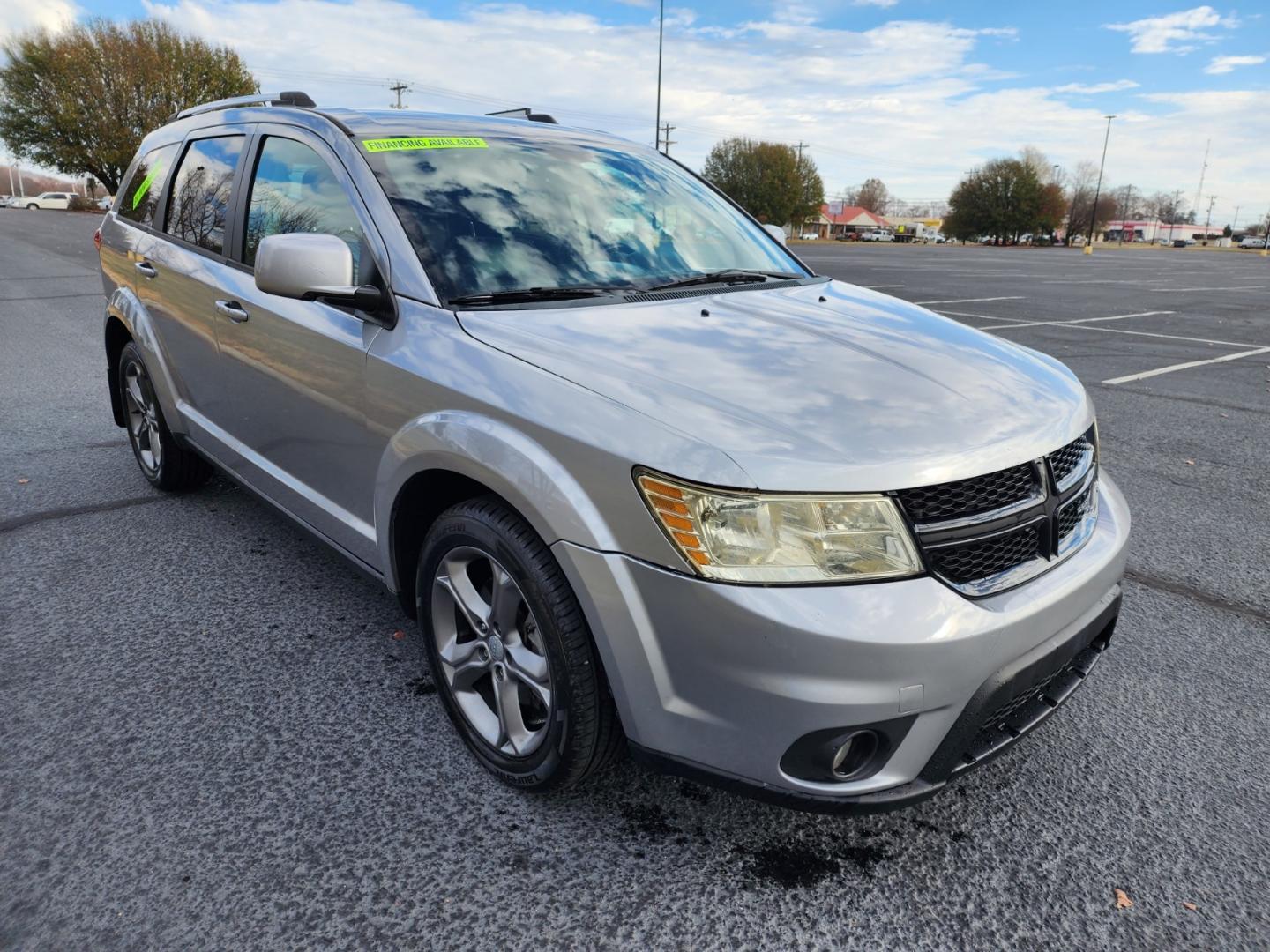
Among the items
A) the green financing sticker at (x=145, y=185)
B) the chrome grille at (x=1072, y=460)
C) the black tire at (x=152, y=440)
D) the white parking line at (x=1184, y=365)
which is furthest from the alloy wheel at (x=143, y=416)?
the white parking line at (x=1184, y=365)

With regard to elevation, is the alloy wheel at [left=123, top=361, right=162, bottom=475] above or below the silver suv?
below

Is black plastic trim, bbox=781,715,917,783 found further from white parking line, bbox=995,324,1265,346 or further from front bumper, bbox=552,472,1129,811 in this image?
white parking line, bbox=995,324,1265,346

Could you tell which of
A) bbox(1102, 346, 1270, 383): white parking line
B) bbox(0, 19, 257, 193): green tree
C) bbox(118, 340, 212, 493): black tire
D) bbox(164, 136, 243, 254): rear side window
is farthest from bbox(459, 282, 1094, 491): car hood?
bbox(0, 19, 257, 193): green tree

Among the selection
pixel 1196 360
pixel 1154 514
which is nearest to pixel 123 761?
pixel 1154 514

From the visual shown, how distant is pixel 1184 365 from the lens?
909 centimetres

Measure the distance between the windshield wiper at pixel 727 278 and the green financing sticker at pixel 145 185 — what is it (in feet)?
9.72

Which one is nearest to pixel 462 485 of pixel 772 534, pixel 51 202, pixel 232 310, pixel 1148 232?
pixel 772 534

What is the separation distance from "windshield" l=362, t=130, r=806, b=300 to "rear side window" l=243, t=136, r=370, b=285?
0.59 feet

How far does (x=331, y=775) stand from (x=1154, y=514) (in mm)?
4051

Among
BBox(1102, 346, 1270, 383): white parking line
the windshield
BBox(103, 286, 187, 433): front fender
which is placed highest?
the windshield

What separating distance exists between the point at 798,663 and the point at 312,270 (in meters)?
1.67

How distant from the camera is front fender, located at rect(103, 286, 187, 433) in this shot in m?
4.06

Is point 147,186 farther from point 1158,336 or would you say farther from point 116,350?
point 1158,336

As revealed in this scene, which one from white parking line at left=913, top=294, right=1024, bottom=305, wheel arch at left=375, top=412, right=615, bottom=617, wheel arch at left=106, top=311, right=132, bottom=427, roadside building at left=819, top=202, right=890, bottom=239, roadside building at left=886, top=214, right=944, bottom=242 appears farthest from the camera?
roadside building at left=819, top=202, right=890, bottom=239
